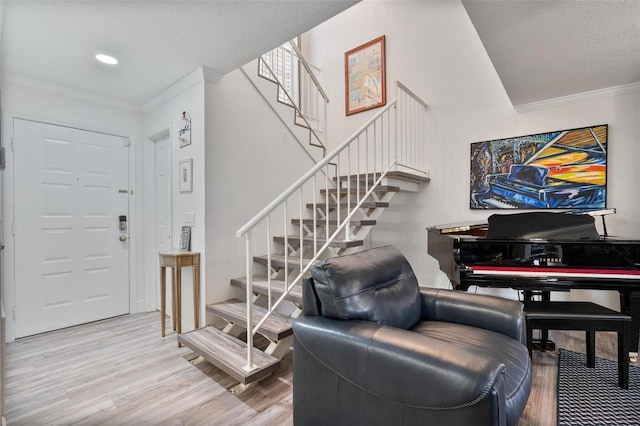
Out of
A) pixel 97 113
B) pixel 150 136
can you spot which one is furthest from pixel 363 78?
pixel 97 113

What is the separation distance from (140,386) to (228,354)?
0.58m

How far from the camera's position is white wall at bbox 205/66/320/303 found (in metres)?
2.81

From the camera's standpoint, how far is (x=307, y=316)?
5.12ft

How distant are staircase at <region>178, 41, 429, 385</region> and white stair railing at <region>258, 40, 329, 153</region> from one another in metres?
0.05

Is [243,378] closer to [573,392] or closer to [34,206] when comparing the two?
→ [573,392]

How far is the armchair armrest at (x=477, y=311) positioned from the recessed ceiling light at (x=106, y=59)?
9.66 ft

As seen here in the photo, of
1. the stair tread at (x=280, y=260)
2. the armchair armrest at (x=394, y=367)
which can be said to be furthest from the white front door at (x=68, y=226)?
the armchair armrest at (x=394, y=367)

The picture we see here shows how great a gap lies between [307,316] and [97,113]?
3.18m

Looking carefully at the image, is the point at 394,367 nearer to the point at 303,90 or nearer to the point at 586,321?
the point at 586,321

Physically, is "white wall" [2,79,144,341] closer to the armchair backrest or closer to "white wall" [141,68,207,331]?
"white wall" [141,68,207,331]

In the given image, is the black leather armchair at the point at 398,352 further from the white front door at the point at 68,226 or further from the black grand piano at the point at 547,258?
the white front door at the point at 68,226

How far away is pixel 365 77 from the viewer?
430cm

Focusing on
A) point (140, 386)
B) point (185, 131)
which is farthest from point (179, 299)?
point (185, 131)

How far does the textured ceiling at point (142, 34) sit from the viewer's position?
6.11 feet
